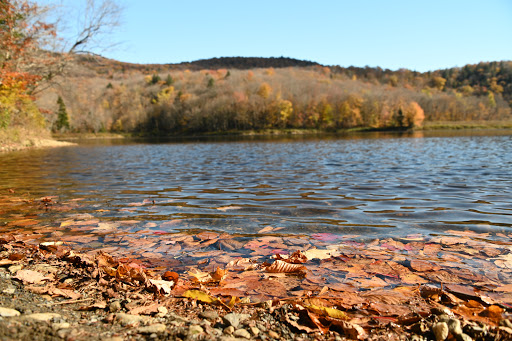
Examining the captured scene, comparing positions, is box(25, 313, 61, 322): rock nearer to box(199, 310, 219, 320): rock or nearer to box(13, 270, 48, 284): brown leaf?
box(13, 270, 48, 284): brown leaf

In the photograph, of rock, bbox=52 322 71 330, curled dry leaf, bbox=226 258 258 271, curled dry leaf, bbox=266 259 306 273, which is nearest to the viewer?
rock, bbox=52 322 71 330

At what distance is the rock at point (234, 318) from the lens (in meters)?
2.36

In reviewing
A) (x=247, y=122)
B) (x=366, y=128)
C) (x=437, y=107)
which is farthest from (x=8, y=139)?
(x=437, y=107)

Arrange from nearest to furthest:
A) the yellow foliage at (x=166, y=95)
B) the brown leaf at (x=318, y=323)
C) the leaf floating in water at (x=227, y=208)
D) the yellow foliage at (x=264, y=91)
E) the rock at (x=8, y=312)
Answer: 1. the rock at (x=8, y=312)
2. the brown leaf at (x=318, y=323)
3. the leaf floating in water at (x=227, y=208)
4. the yellow foliage at (x=264, y=91)
5. the yellow foliage at (x=166, y=95)

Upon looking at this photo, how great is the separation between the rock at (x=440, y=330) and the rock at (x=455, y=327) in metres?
0.03

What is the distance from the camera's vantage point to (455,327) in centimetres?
227

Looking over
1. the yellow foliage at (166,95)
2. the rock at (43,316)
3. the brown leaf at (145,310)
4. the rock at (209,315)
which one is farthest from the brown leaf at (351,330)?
the yellow foliage at (166,95)

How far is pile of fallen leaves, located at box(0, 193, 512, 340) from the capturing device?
97.3 inches

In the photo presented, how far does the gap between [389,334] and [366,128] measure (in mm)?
105970

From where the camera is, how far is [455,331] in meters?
2.24

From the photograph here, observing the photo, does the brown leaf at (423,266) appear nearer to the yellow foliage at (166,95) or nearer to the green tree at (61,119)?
the green tree at (61,119)

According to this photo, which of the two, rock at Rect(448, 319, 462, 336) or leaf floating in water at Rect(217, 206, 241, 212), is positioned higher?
rock at Rect(448, 319, 462, 336)

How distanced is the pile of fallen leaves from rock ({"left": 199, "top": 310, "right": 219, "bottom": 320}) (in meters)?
0.09

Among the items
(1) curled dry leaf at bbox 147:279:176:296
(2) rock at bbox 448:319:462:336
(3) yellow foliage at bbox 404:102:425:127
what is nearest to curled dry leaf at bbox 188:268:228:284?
(1) curled dry leaf at bbox 147:279:176:296
